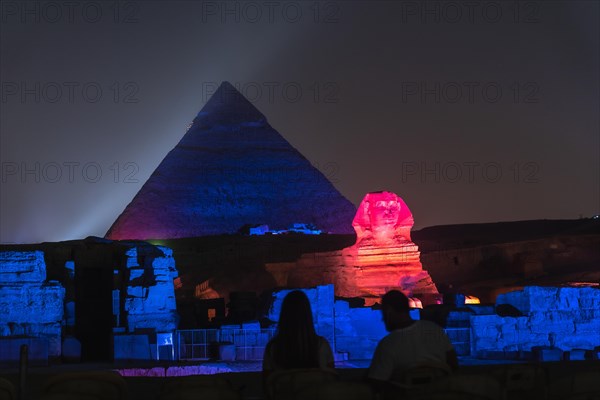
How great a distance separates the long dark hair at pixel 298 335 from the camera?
6457mm

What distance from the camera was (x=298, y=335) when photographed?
21.2 ft

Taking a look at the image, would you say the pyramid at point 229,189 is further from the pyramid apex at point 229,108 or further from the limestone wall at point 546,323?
the limestone wall at point 546,323

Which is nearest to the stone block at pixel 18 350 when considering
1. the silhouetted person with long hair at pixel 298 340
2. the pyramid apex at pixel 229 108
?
the silhouetted person with long hair at pixel 298 340

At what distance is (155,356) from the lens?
16953 millimetres

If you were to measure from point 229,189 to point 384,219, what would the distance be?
5497 cm

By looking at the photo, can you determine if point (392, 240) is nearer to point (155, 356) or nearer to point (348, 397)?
point (155, 356)

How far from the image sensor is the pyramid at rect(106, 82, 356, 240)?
77.4m

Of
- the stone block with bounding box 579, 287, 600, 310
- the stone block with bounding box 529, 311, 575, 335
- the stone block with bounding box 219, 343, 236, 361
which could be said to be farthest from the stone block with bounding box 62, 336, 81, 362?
A: the stone block with bounding box 579, 287, 600, 310

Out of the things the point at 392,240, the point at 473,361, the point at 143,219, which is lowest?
the point at 473,361

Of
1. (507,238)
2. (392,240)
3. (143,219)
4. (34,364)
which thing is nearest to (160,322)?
(34,364)

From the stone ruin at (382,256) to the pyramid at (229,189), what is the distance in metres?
46.3

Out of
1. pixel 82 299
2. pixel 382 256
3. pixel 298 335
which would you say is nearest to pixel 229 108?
pixel 382 256

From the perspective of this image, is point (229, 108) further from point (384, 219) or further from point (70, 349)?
point (70, 349)

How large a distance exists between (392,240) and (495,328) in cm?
851
